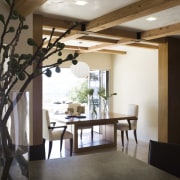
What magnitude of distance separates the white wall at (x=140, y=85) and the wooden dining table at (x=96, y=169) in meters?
5.03

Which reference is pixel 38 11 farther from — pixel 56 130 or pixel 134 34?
pixel 56 130

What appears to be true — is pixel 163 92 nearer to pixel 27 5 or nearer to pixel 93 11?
pixel 93 11

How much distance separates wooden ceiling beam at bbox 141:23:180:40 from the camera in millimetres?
4475

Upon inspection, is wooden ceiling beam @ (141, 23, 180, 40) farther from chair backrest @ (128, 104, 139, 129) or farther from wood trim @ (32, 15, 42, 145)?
wood trim @ (32, 15, 42, 145)

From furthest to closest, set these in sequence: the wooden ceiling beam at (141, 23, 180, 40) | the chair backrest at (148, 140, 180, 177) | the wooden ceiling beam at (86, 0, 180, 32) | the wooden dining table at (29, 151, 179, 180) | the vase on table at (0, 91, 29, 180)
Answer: the wooden ceiling beam at (141, 23, 180, 40) < the wooden ceiling beam at (86, 0, 180, 32) < the chair backrest at (148, 140, 180, 177) < the wooden dining table at (29, 151, 179, 180) < the vase on table at (0, 91, 29, 180)

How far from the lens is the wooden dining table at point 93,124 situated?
5.27m

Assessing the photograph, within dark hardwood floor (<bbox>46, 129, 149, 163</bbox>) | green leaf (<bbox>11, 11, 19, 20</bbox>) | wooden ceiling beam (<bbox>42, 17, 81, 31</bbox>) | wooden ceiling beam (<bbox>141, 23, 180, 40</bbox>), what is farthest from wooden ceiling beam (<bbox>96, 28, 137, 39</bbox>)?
green leaf (<bbox>11, 11, 19, 20</bbox>)

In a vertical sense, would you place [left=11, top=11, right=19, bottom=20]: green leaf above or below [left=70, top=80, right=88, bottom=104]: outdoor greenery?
above

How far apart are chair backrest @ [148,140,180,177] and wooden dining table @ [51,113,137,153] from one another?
3.20 meters

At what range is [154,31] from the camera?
15.9 ft

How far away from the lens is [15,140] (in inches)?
45.3

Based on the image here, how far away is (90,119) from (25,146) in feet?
13.8

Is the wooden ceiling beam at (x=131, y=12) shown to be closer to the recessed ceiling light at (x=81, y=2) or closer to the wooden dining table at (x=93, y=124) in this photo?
the recessed ceiling light at (x=81, y=2)

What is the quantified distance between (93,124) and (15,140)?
14.1 ft
